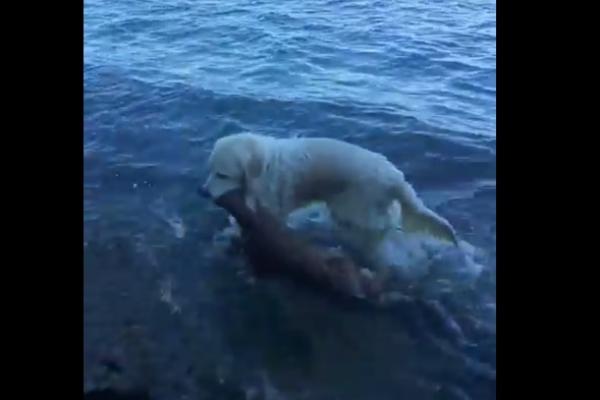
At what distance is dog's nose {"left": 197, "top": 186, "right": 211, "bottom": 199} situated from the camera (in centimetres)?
146

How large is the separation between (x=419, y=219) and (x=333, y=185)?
0.66 feet

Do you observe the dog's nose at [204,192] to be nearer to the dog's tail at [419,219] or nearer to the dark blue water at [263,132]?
the dark blue water at [263,132]

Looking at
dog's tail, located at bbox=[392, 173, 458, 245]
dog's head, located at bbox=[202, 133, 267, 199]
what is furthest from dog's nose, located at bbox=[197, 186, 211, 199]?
dog's tail, located at bbox=[392, 173, 458, 245]

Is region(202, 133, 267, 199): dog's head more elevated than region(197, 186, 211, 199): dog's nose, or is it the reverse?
region(202, 133, 267, 199): dog's head

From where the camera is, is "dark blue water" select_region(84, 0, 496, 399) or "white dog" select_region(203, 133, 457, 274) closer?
"dark blue water" select_region(84, 0, 496, 399)

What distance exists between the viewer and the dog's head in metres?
→ 1.45

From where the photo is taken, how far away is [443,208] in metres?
1.41

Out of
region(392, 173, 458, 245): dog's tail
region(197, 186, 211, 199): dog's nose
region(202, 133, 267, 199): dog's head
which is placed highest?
region(202, 133, 267, 199): dog's head

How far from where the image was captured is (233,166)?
57.6 inches

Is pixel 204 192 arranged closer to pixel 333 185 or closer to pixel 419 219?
pixel 333 185

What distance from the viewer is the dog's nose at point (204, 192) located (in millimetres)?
1460

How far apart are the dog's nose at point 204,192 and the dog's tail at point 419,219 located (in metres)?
0.42

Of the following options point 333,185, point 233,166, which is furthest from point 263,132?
point 333,185

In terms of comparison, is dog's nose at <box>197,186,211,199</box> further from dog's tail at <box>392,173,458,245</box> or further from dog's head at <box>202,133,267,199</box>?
dog's tail at <box>392,173,458,245</box>
